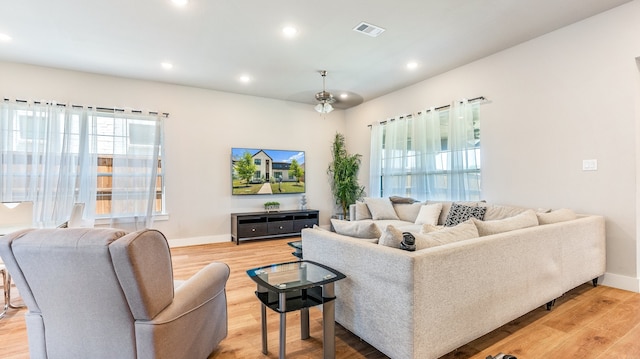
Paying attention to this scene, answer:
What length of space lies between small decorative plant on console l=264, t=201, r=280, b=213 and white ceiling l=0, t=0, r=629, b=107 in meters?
2.36

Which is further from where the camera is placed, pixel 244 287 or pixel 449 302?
pixel 244 287

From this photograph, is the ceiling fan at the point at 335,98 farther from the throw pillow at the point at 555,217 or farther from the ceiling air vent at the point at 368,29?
the throw pillow at the point at 555,217

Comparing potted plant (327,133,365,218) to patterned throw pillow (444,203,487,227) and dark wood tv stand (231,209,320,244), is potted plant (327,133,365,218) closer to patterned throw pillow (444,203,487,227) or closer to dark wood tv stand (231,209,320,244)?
dark wood tv stand (231,209,320,244)

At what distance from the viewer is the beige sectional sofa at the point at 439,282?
1.59 meters

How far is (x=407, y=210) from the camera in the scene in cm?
500

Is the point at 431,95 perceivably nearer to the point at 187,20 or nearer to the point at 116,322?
the point at 187,20

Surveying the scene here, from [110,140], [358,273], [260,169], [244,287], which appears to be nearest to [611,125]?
[358,273]

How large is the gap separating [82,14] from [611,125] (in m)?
5.43

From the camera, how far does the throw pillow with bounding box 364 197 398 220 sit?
16.5 feet

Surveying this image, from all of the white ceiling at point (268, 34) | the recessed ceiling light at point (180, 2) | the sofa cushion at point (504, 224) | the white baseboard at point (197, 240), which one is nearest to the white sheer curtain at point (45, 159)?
the white ceiling at point (268, 34)

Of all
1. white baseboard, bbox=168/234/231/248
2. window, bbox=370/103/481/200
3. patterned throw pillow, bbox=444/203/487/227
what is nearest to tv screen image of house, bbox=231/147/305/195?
white baseboard, bbox=168/234/231/248

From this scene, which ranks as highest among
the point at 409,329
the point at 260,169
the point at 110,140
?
the point at 110,140

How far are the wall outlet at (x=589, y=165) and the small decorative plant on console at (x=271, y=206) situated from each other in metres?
4.62

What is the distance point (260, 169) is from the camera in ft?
19.5
